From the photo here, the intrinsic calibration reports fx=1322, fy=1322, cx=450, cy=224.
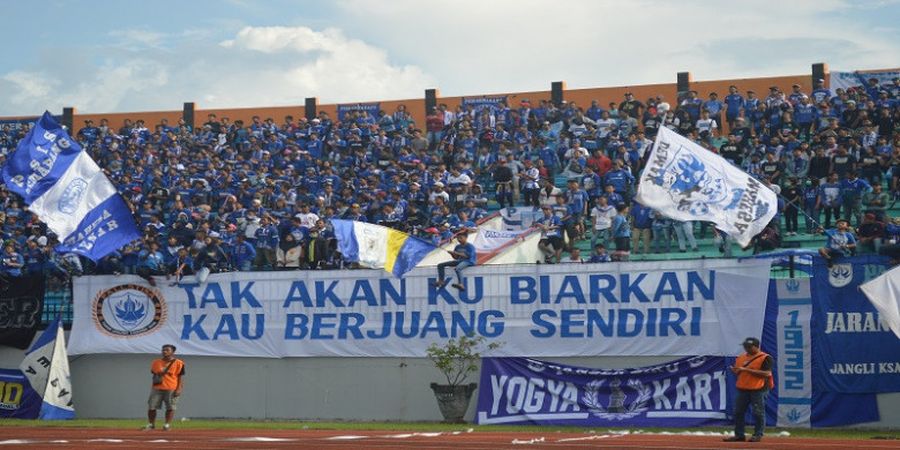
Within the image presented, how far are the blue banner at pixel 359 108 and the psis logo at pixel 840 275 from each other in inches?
780

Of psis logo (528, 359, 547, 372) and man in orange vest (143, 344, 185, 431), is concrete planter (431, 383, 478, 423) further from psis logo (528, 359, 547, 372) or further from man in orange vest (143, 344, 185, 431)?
man in orange vest (143, 344, 185, 431)

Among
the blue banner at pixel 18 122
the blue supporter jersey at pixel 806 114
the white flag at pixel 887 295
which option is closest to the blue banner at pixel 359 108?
the blue banner at pixel 18 122

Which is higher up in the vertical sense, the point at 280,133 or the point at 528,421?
Answer: the point at 280,133

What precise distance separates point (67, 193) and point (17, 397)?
4.62m

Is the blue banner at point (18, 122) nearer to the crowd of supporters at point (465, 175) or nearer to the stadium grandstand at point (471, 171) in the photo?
the stadium grandstand at point (471, 171)

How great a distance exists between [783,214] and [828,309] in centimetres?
526

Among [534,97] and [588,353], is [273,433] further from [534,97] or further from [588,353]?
[534,97]

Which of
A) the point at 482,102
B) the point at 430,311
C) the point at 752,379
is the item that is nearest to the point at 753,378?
the point at 752,379

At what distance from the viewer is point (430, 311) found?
24203 millimetres

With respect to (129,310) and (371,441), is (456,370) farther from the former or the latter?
(129,310)

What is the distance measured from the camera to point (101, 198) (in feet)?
82.7

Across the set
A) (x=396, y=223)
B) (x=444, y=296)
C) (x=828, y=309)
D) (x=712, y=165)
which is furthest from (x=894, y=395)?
(x=396, y=223)

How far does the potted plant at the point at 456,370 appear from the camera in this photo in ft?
76.4

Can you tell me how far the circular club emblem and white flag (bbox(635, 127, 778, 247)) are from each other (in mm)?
10635
